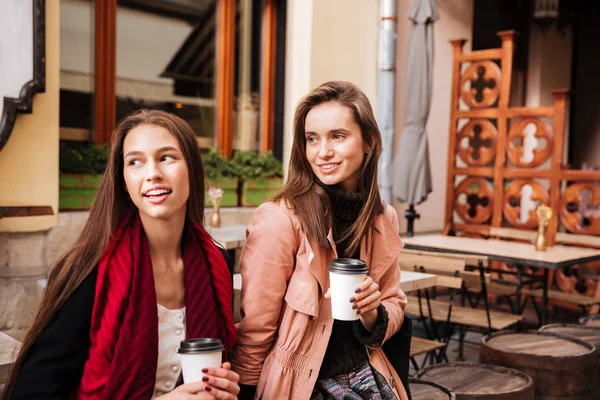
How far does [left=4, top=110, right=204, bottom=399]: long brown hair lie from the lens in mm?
1504

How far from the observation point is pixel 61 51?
18.3 ft

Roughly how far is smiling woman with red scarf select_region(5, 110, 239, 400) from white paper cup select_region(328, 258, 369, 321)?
1.07ft

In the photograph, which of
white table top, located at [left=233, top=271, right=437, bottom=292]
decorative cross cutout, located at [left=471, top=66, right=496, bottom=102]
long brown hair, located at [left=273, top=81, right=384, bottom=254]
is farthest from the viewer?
decorative cross cutout, located at [left=471, top=66, right=496, bottom=102]

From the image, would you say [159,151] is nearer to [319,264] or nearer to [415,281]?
[319,264]

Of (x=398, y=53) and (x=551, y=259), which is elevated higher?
(x=398, y=53)

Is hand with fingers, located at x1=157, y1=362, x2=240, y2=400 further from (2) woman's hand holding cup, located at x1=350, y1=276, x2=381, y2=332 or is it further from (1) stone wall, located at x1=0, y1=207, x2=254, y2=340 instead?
(1) stone wall, located at x1=0, y1=207, x2=254, y2=340

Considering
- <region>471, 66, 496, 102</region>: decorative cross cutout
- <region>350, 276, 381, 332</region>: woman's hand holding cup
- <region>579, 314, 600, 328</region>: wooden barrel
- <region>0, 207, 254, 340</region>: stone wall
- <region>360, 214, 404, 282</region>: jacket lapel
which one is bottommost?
<region>579, 314, 600, 328</region>: wooden barrel

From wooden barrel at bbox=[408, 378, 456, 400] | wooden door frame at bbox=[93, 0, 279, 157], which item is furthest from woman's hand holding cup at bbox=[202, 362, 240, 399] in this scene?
wooden door frame at bbox=[93, 0, 279, 157]

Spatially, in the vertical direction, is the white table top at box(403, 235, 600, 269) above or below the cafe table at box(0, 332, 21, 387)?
below

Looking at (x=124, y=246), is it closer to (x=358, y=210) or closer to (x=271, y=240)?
(x=271, y=240)

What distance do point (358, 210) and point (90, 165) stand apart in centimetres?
403

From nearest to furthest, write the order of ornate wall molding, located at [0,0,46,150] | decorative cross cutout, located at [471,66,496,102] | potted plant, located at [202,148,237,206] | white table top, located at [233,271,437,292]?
1. white table top, located at [233,271,437,292]
2. ornate wall molding, located at [0,0,46,150]
3. potted plant, located at [202,148,237,206]
4. decorative cross cutout, located at [471,66,496,102]

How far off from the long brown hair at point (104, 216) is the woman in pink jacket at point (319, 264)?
0.93 feet

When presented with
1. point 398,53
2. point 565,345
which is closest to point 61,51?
point 398,53
